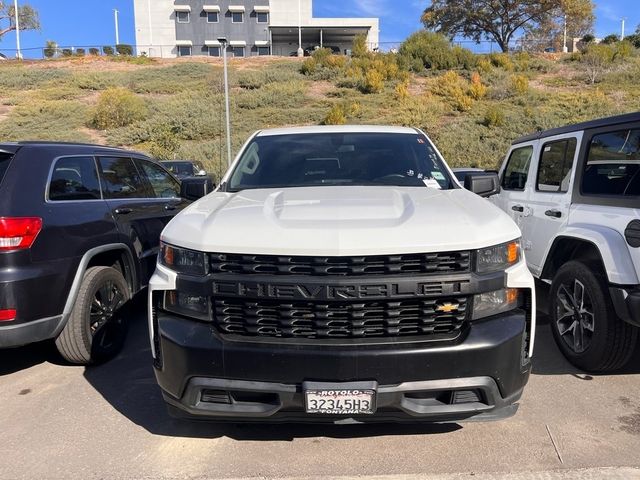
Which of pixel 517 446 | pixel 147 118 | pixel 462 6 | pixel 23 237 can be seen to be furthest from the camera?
pixel 462 6

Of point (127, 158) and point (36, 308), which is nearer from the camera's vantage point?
point (36, 308)

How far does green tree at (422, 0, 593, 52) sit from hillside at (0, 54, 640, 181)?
6556 millimetres

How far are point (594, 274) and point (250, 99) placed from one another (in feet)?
94.6

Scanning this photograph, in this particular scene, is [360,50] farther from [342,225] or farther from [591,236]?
[342,225]

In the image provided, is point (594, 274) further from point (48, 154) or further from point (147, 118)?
point (147, 118)

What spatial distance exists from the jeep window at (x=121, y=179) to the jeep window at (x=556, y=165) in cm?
399

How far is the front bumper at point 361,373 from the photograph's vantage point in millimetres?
2529

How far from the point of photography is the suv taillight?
11.1 ft

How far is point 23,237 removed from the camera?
3.46m

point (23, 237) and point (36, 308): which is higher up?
point (23, 237)

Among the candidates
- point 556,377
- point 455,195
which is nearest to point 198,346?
point 455,195

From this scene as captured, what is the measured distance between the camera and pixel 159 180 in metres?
5.89

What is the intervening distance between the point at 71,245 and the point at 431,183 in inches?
107

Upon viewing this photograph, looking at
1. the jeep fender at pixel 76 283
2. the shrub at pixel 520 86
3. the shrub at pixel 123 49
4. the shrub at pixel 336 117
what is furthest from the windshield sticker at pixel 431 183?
the shrub at pixel 123 49
